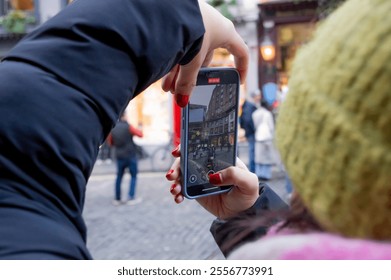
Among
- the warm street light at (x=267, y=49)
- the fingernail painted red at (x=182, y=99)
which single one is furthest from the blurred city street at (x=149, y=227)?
the warm street light at (x=267, y=49)

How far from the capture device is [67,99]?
→ 2.58ft

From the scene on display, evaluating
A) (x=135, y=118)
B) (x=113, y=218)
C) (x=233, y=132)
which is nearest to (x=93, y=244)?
(x=113, y=218)

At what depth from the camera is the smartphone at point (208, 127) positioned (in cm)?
122

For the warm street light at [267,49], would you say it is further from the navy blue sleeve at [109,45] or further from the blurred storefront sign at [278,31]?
the navy blue sleeve at [109,45]

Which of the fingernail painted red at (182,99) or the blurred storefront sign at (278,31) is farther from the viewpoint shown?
the blurred storefront sign at (278,31)

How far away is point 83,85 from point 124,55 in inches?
3.7

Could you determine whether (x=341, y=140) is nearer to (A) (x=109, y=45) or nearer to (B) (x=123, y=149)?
(A) (x=109, y=45)

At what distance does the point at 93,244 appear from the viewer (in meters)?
5.23

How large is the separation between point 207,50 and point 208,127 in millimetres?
242

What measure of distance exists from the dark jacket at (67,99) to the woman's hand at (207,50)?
0.09 m

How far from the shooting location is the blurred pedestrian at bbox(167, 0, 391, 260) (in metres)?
0.61

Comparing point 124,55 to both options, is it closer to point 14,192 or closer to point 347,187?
point 14,192

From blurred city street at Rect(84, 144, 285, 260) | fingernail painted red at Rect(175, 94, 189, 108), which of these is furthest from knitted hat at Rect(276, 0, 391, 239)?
blurred city street at Rect(84, 144, 285, 260)

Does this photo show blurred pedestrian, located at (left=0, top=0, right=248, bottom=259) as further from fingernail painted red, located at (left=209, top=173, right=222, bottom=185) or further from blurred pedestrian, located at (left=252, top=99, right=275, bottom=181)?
blurred pedestrian, located at (left=252, top=99, right=275, bottom=181)
